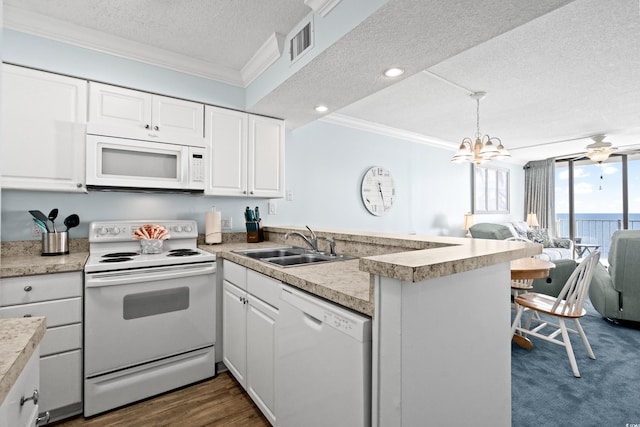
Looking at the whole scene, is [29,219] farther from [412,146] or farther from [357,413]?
[412,146]

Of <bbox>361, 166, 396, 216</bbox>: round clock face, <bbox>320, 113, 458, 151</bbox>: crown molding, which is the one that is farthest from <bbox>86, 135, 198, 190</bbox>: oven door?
<bbox>361, 166, 396, 216</bbox>: round clock face

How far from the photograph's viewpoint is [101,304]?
1.78 metres

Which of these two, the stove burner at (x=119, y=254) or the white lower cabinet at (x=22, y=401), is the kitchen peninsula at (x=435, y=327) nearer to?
the white lower cabinet at (x=22, y=401)

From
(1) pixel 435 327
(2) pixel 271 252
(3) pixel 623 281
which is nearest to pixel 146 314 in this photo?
(2) pixel 271 252

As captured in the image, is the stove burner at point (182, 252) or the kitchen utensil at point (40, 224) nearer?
the kitchen utensil at point (40, 224)

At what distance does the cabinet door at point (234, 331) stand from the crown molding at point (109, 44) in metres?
1.78

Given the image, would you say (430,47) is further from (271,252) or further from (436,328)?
(271,252)

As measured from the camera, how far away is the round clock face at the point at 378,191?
161 inches

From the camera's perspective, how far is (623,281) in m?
2.95

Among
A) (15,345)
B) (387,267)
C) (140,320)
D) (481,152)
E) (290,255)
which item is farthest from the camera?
(481,152)

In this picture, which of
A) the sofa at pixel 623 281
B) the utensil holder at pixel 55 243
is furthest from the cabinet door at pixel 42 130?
the sofa at pixel 623 281

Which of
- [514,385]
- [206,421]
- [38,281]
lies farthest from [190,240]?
[514,385]

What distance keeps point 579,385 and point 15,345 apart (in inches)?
115

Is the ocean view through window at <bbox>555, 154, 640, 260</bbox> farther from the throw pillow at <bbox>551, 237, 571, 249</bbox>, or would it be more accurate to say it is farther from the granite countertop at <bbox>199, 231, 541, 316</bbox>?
the granite countertop at <bbox>199, 231, 541, 316</bbox>
